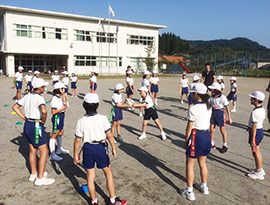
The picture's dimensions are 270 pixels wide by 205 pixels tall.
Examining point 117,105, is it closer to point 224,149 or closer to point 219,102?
point 219,102

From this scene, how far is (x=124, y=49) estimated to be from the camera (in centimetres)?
4256

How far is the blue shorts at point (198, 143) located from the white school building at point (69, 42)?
113ft

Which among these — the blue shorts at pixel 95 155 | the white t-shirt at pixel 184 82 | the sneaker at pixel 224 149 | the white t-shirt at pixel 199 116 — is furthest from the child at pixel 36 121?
the white t-shirt at pixel 184 82

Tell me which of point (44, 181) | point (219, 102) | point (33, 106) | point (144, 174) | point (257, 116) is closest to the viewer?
point (33, 106)

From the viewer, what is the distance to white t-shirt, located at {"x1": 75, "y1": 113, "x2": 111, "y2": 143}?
134 inches

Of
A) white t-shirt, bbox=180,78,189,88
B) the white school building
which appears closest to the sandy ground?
white t-shirt, bbox=180,78,189,88

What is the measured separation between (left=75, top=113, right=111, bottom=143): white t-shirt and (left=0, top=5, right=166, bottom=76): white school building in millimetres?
33837

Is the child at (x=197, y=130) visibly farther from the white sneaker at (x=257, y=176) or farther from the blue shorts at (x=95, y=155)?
the white sneaker at (x=257, y=176)

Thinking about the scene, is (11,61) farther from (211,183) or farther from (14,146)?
(211,183)

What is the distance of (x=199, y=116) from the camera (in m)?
3.70

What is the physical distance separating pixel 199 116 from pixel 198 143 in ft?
1.46

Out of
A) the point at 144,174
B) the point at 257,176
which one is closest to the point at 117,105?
the point at 144,174

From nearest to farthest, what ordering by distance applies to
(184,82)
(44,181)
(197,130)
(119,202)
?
(119,202) → (197,130) → (44,181) → (184,82)

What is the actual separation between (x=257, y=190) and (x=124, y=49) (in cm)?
4030
